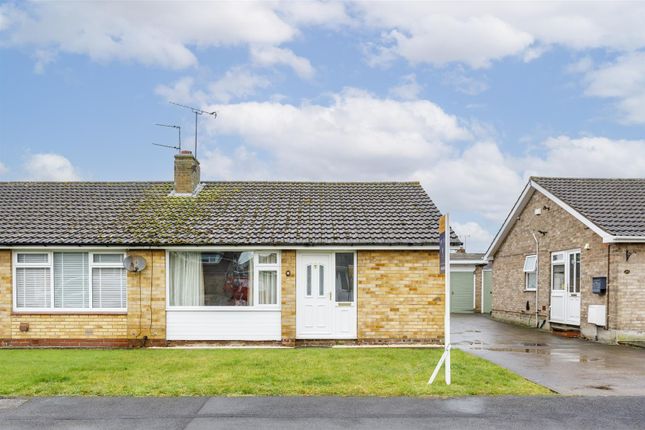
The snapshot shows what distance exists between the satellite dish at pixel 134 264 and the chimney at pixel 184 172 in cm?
329

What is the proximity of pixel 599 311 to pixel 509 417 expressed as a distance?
979 cm

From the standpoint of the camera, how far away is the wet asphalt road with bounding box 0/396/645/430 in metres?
7.31

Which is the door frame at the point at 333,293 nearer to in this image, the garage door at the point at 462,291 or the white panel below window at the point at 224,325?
the white panel below window at the point at 224,325

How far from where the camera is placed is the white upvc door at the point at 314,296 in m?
14.5

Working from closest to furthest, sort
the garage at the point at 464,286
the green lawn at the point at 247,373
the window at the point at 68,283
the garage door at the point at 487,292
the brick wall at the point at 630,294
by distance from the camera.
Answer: the green lawn at the point at 247,373 → the window at the point at 68,283 → the brick wall at the point at 630,294 → the garage door at the point at 487,292 → the garage at the point at 464,286

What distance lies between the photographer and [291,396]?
28.6 ft

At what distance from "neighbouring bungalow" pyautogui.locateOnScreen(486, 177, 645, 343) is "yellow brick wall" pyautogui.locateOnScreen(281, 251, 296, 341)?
796 centimetres

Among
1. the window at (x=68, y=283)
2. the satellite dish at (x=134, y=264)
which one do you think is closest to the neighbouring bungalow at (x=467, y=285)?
the satellite dish at (x=134, y=264)

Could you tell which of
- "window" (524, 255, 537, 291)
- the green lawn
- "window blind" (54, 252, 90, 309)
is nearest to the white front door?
"window" (524, 255, 537, 291)

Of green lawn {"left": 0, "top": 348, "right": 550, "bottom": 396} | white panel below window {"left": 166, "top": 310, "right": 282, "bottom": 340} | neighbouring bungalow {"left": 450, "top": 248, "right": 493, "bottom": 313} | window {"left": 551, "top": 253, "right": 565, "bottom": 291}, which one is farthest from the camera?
neighbouring bungalow {"left": 450, "top": 248, "right": 493, "bottom": 313}

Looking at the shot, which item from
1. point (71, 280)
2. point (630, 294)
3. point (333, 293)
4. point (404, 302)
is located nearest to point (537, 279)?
point (630, 294)

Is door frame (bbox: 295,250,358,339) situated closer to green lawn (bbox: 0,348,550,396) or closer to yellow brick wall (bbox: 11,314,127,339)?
Answer: green lawn (bbox: 0,348,550,396)

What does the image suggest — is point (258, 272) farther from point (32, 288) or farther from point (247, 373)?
point (32, 288)

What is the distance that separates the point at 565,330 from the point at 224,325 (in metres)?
10.5
